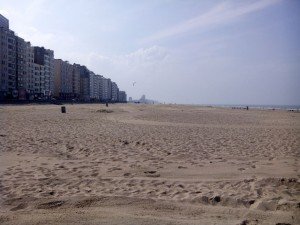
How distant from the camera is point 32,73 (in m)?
120

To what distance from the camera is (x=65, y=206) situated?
18.8 feet

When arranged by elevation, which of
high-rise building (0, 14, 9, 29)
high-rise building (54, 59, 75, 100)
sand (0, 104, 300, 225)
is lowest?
sand (0, 104, 300, 225)

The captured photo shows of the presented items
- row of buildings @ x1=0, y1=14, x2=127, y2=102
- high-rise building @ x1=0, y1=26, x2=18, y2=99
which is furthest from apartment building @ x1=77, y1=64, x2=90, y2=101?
high-rise building @ x1=0, y1=26, x2=18, y2=99

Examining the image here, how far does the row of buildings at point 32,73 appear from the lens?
100219 mm

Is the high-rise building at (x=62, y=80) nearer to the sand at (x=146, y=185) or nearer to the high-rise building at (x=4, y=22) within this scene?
the high-rise building at (x=4, y=22)

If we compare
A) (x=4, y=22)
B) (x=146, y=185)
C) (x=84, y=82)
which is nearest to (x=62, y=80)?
(x=84, y=82)

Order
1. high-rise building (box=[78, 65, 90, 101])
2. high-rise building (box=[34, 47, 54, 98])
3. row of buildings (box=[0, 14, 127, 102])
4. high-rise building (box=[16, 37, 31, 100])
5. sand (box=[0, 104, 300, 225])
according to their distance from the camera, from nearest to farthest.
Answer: sand (box=[0, 104, 300, 225]) → row of buildings (box=[0, 14, 127, 102]) → high-rise building (box=[16, 37, 31, 100]) → high-rise building (box=[34, 47, 54, 98]) → high-rise building (box=[78, 65, 90, 101])

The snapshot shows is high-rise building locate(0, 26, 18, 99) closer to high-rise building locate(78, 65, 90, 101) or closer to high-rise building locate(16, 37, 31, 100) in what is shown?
high-rise building locate(16, 37, 31, 100)

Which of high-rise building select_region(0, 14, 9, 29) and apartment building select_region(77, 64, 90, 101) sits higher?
high-rise building select_region(0, 14, 9, 29)

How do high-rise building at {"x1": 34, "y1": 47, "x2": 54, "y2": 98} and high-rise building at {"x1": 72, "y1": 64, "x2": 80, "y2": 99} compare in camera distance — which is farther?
high-rise building at {"x1": 72, "y1": 64, "x2": 80, "y2": 99}

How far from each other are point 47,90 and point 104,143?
12829 centimetres

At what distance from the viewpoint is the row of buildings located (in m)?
100

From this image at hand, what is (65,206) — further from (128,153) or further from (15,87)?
(15,87)

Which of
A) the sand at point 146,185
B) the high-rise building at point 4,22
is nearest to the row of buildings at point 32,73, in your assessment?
the high-rise building at point 4,22
